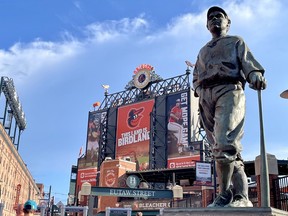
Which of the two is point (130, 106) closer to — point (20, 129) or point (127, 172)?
point (127, 172)

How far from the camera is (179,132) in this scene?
148 feet

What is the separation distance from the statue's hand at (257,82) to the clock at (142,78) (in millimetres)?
48718

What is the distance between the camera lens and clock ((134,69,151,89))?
52.9m

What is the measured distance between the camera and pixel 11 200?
56.0 metres

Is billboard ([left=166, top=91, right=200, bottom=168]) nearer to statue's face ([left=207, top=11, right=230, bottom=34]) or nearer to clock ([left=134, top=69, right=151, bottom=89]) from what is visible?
clock ([left=134, top=69, right=151, bottom=89])

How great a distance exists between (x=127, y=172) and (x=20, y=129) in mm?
33557

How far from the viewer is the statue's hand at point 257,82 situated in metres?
3.94

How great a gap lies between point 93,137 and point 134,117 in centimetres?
760

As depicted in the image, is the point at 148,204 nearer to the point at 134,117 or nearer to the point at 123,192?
the point at 123,192

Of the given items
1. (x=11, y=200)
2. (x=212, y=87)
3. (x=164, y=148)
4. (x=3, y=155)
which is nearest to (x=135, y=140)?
(x=164, y=148)

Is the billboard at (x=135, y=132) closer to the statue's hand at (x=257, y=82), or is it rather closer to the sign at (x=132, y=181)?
the sign at (x=132, y=181)

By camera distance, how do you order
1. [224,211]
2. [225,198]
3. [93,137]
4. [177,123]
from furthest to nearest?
[93,137], [177,123], [225,198], [224,211]

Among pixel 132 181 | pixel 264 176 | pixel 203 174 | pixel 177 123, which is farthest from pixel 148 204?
pixel 264 176

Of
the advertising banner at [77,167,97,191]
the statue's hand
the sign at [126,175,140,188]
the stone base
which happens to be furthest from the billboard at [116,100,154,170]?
the stone base
